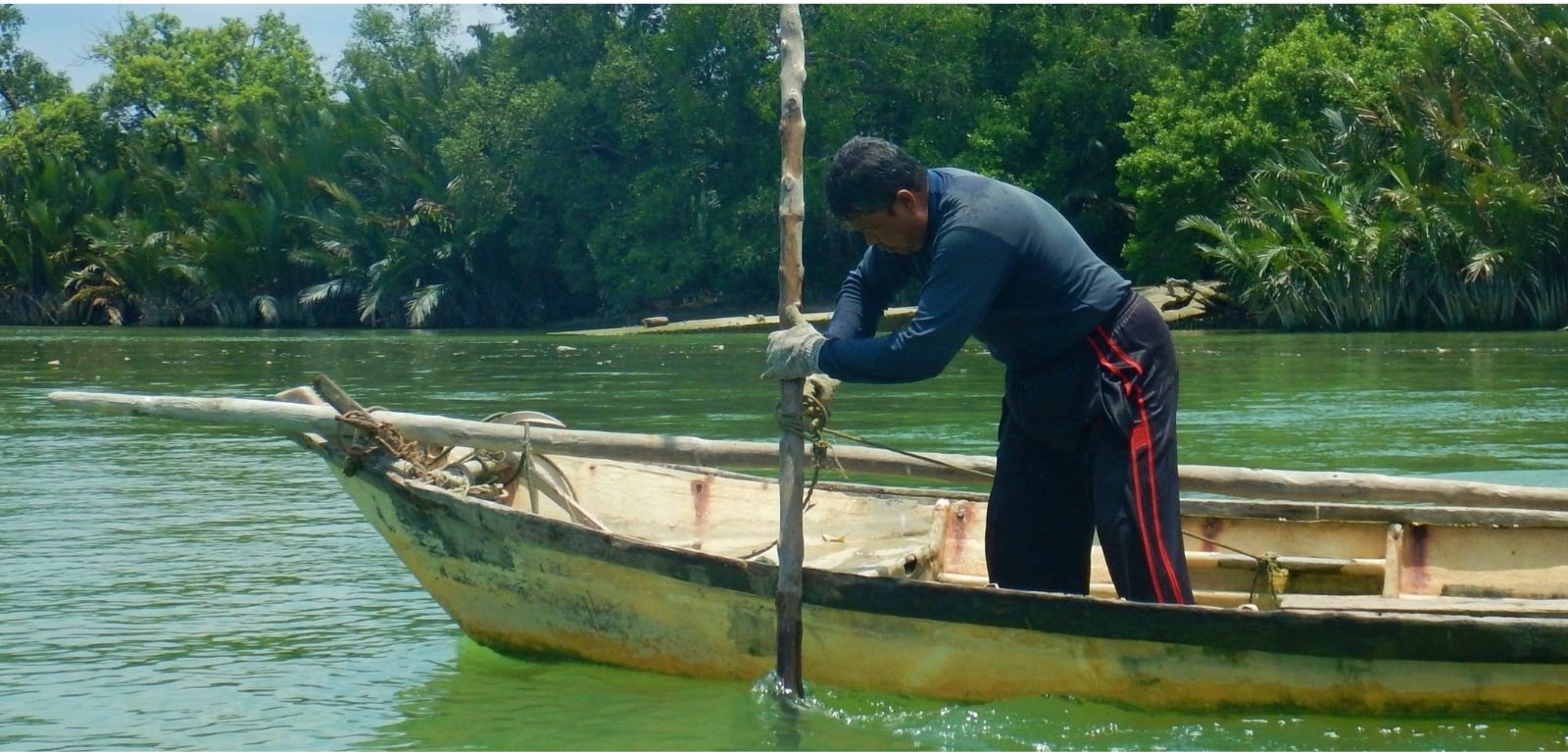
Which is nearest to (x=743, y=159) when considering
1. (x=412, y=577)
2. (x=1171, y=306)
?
(x=1171, y=306)

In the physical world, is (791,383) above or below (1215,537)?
above

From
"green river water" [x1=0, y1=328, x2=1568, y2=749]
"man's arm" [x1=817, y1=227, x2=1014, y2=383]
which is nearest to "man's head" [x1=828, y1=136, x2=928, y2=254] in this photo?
"man's arm" [x1=817, y1=227, x2=1014, y2=383]

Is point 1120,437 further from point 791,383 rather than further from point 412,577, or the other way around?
point 412,577

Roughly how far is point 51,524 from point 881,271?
594 cm

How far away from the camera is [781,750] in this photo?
4.94 meters

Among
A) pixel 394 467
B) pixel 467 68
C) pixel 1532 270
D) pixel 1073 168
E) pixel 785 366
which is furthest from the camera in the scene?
pixel 467 68

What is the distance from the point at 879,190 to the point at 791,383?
0.75 meters

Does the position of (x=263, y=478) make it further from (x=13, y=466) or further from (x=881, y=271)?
(x=881, y=271)

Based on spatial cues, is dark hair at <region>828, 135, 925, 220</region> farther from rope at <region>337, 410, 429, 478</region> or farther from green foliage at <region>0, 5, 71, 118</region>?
green foliage at <region>0, 5, 71, 118</region>

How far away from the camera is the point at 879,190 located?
4.45 meters

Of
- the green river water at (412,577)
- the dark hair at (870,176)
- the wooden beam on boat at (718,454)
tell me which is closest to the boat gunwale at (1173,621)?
the green river water at (412,577)

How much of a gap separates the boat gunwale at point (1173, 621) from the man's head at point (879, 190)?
1074mm

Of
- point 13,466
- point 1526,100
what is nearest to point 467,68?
point 1526,100

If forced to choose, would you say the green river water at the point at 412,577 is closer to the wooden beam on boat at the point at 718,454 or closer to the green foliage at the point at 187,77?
the wooden beam on boat at the point at 718,454
